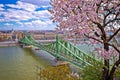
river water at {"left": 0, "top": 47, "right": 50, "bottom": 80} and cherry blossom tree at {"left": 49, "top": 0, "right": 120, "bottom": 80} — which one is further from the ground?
cherry blossom tree at {"left": 49, "top": 0, "right": 120, "bottom": 80}

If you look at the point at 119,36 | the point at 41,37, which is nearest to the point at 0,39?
the point at 41,37

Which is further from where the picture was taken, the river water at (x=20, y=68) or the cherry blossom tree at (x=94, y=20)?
the river water at (x=20, y=68)

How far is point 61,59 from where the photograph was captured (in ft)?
50.2

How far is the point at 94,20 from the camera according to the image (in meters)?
2.05

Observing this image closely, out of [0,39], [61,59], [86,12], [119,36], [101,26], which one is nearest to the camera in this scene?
[86,12]

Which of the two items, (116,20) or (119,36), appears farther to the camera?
(119,36)

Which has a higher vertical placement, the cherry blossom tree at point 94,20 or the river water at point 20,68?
the cherry blossom tree at point 94,20

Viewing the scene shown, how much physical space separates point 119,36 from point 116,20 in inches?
10.9

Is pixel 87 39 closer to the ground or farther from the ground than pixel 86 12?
closer to the ground

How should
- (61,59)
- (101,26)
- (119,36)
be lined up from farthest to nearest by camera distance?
(61,59), (119,36), (101,26)

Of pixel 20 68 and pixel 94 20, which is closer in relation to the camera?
pixel 94 20

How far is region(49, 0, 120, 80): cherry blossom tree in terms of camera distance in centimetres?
200

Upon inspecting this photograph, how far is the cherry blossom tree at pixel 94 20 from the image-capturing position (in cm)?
200

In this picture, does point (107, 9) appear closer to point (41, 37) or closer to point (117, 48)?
point (117, 48)
